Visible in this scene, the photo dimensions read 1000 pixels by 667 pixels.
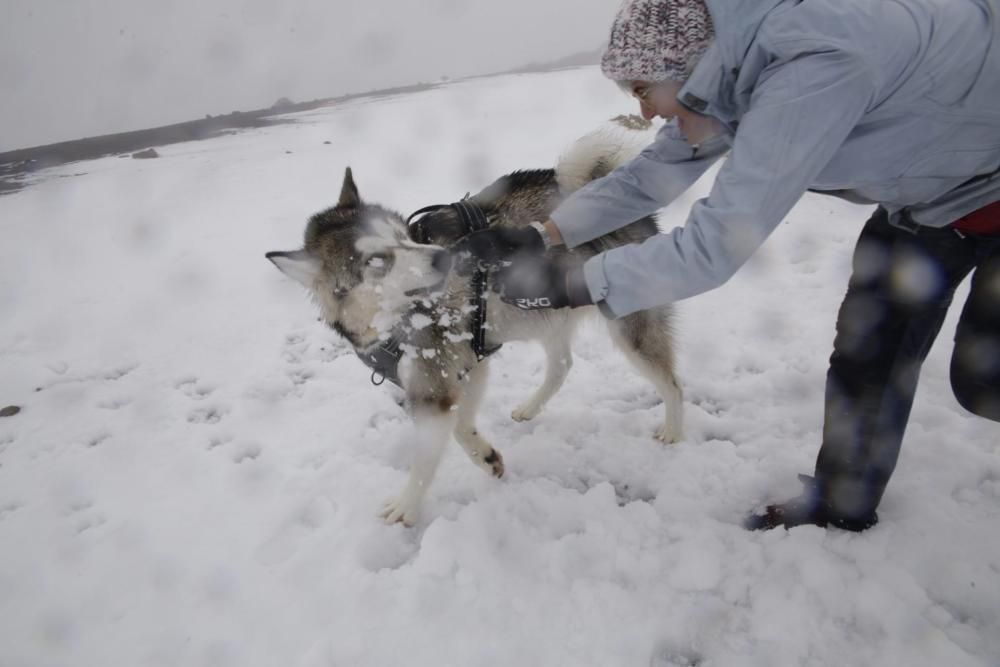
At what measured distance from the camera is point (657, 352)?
2.71 meters

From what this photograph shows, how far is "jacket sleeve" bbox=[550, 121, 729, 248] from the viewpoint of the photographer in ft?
6.59

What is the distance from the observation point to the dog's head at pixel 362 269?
2.30 meters

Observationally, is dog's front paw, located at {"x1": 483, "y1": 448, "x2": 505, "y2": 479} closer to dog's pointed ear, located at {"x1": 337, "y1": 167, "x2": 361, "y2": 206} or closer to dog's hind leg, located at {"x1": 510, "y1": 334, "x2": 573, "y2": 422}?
dog's hind leg, located at {"x1": 510, "y1": 334, "x2": 573, "y2": 422}

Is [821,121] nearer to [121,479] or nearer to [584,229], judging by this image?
[584,229]

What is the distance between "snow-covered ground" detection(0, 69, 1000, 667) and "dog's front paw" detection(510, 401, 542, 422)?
66 millimetres

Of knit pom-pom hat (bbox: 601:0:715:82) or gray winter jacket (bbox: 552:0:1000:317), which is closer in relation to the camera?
gray winter jacket (bbox: 552:0:1000:317)

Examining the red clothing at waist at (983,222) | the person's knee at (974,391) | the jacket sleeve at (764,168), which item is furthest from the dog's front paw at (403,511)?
the red clothing at waist at (983,222)

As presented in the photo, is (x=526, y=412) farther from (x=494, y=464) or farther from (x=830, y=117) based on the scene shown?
(x=830, y=117)

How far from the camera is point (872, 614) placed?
1.74 metres

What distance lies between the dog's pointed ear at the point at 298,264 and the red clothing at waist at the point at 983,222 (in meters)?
2.49

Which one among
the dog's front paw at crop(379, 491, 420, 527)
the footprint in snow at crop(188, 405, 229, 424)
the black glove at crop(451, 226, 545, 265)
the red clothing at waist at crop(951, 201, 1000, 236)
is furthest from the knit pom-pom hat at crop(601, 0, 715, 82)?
the footprint in snow at crop(188, 405, 229, 424)

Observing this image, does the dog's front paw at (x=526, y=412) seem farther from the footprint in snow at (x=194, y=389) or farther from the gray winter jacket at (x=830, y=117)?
the footprint in snow at (x=194, y=389)

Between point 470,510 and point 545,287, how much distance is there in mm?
1234

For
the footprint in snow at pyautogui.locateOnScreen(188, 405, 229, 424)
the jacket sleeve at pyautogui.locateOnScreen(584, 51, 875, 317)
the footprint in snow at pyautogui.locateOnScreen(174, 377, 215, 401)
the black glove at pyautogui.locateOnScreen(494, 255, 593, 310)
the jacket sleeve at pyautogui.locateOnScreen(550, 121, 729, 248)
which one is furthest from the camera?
the footprint in snow at pyautogui.locateOnScreen(174, 377, 215, 401)
